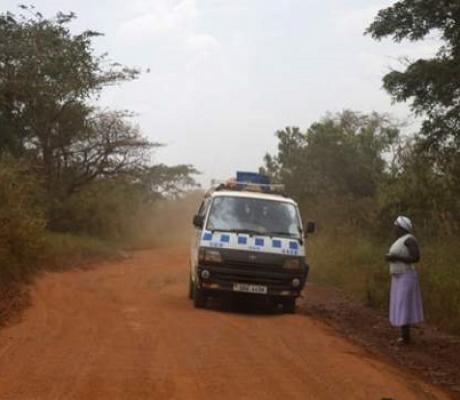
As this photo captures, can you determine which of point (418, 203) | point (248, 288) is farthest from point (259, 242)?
point (418, 203)

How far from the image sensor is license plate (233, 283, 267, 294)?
40.9 ft

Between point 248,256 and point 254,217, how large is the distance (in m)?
1.00

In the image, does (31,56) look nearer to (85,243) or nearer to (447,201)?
(85,243)

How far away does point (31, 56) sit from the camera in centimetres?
2383

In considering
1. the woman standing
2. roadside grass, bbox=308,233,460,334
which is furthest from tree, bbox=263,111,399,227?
the woman standing

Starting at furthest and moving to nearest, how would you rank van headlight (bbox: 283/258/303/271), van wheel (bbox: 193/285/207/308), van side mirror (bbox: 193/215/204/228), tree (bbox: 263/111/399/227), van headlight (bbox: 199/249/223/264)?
tree (bbox: 263/111/399/227)
van side mirror (bbox: 193/215/204/228)
van wheel (bbox: 193/285/207/308)
van headlight (bbox: 283/258/303/271)
van headlight (bbox: 199/249/223/264)

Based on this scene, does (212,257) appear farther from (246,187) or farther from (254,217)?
(246,187)

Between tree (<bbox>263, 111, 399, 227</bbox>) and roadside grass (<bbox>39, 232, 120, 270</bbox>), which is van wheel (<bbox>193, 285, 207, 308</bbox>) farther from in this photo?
tree (<bbox>263, 111, 399, 227</bbox>)

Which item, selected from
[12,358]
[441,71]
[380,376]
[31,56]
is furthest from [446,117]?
[31,56]

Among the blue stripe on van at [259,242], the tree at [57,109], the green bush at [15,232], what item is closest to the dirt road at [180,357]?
the blue stripe on van at [259,242]

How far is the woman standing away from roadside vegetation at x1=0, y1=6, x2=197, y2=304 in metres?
9.12

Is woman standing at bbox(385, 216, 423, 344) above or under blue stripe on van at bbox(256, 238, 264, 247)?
under

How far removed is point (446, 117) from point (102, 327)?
8654 mm

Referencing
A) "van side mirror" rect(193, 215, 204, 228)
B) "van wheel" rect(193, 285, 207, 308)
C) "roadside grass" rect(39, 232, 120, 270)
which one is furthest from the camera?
"roadside grass" rect(39, 232, 120, 270)
